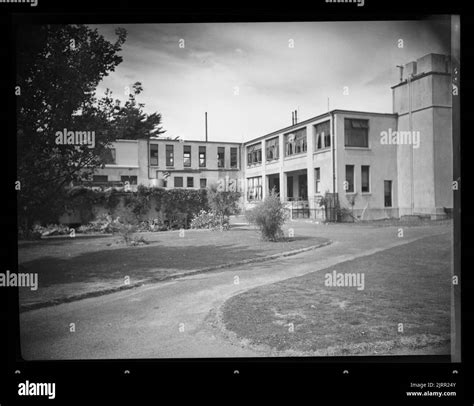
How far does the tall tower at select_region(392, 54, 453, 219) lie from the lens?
2598 mm

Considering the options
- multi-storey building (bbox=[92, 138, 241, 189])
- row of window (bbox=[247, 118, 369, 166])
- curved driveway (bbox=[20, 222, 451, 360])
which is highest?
row of window (bbox=[247, 118, 369, 166])

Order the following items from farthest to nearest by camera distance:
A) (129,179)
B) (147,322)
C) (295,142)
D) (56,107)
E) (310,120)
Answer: (295,142), (310,120), (129,179), (56,107), (147,322)

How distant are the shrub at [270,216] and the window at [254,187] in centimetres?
12

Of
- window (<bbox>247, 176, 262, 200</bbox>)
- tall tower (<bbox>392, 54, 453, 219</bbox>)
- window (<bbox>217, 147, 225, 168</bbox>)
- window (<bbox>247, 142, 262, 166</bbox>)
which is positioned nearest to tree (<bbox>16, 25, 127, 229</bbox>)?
window (<bbox>217, 147, 225, 168</bbox>)

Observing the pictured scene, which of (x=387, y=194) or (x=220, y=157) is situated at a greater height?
(x=220, y=157)

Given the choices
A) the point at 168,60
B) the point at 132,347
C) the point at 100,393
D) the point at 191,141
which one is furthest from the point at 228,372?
the point at 168,60

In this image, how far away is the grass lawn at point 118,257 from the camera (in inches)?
101

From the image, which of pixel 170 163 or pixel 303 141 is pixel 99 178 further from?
pixel 303 141

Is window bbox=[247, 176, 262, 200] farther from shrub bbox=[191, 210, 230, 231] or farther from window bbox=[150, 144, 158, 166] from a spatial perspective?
window bbox=[150, 144, 158, 166]

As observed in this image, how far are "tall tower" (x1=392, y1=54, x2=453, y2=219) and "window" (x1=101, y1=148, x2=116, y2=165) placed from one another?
2.84 meters

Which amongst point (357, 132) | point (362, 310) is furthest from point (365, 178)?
point (362, 310)

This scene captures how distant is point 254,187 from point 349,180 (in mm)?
1082

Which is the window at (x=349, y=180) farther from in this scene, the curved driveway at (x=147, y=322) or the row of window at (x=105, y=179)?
the row of window at (x=105, y=179)

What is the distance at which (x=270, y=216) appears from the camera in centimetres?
326
